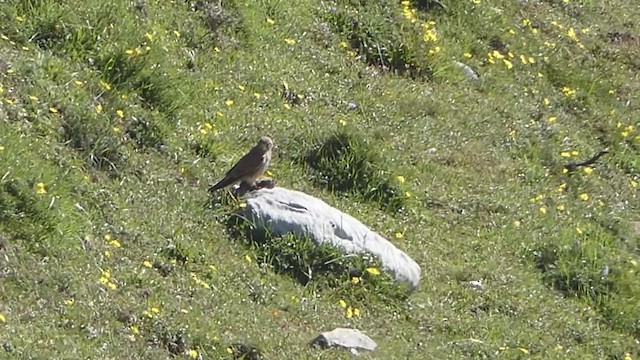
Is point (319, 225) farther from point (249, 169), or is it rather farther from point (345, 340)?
point (345, 340)

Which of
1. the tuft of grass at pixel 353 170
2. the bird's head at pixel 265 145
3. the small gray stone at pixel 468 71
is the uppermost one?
the bird's head at pixel 265 145

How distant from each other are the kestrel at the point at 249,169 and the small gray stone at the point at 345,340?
1671mm

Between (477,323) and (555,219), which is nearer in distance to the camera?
(477,323)

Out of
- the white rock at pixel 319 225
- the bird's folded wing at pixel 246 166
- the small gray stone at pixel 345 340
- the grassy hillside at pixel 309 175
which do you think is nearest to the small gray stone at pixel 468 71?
the grassy hillside at pixel 309 175

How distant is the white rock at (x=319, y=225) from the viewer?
10.6 meters

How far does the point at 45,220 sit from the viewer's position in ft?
30.3

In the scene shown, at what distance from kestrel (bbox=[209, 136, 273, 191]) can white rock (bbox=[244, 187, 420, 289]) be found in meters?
0.15

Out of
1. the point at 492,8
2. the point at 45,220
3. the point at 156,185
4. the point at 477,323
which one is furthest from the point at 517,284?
the point at 492,8

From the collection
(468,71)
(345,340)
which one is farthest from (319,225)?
(468,71)

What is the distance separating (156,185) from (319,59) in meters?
3.83

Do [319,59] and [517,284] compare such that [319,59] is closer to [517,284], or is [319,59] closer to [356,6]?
[356,6]

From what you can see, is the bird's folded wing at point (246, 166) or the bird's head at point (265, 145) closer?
the bird's folded wing at point (246, 166)

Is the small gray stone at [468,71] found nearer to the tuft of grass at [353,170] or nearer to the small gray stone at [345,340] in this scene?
the tuft of grass at [353,170]

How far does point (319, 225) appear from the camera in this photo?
1071 centimetres
